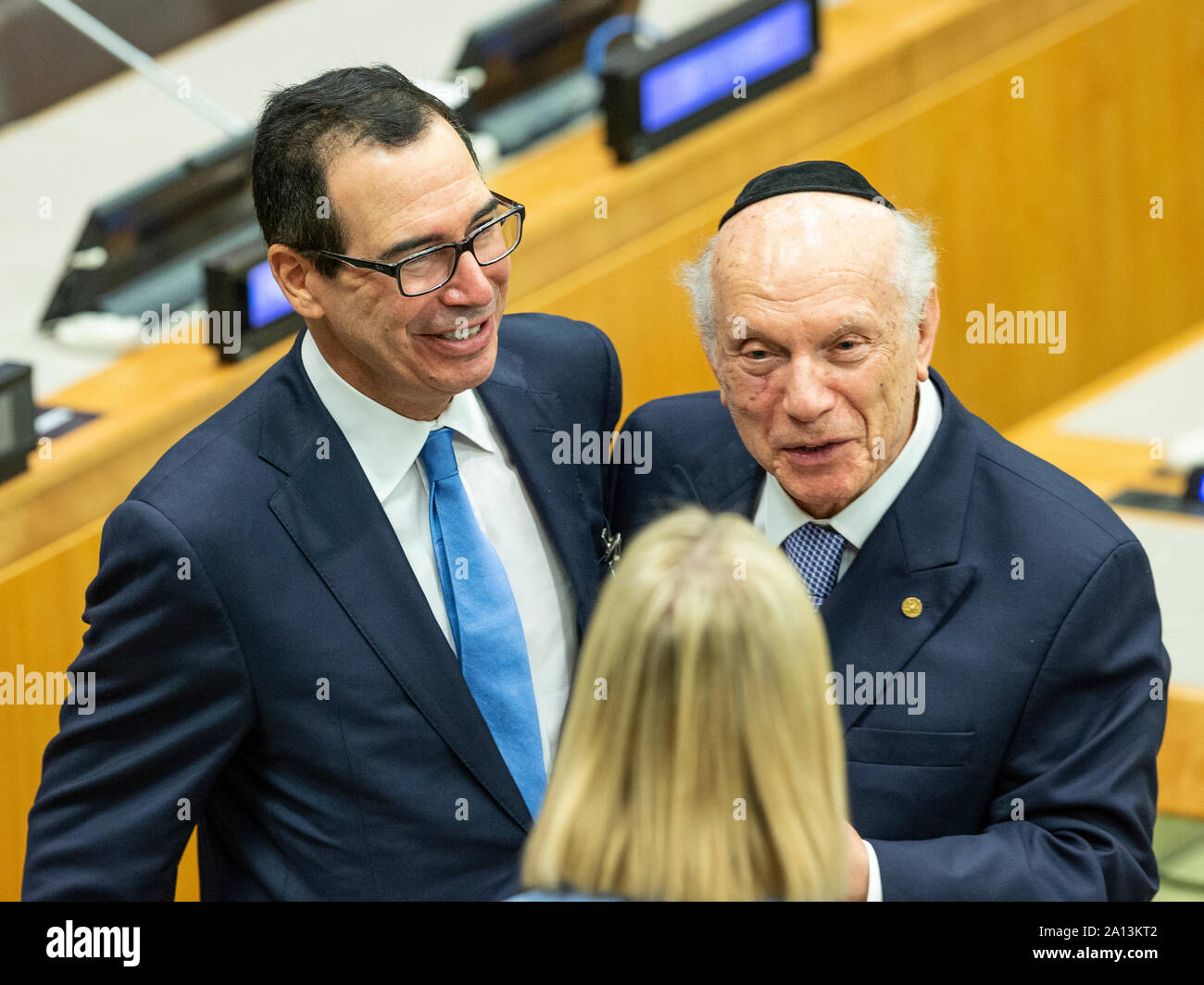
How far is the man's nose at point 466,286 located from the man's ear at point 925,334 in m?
0.53

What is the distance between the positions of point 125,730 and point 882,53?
9.29 ft

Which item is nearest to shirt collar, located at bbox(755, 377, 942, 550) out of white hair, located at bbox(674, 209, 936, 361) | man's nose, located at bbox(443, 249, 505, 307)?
white hair, located at bbox(674, 209, 936, 361)

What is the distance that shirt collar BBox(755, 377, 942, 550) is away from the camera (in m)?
2.16

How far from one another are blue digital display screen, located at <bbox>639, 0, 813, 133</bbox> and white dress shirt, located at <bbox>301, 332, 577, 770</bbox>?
1.78 m

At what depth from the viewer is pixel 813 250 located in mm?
2072

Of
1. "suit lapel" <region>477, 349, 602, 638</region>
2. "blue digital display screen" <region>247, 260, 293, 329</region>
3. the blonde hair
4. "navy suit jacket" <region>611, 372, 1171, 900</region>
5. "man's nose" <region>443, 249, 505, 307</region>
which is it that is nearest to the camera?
the blonde hair

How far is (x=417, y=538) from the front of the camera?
2162 millimetres

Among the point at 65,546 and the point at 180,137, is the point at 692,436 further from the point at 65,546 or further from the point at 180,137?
the point at 180,137

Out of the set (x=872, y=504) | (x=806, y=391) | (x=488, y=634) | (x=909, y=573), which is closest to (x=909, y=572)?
(x=909, y=573)

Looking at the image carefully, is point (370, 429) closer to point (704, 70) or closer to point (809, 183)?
point (809, 183)

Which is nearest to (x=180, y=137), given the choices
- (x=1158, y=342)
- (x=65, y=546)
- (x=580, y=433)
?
(x=65, y=546)

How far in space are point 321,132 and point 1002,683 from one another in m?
1.00

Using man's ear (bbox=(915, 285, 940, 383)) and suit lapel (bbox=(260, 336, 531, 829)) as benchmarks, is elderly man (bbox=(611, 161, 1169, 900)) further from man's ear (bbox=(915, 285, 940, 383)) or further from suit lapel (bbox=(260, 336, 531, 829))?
suit lapel (bbox=(260, 336, 531, 829))

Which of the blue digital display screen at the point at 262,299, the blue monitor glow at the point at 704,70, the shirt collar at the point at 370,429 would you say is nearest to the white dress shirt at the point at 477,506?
the shirt collar at the point at 370,429
